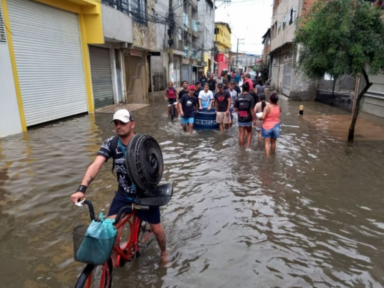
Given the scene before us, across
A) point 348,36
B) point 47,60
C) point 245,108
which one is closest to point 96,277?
point 245,108

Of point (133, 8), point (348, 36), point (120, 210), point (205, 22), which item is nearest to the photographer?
point (120, 210)

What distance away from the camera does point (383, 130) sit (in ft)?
34.0

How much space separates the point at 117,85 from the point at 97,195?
45.4 ft

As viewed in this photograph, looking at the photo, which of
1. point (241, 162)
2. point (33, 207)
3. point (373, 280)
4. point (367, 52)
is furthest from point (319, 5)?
point (33, 207)

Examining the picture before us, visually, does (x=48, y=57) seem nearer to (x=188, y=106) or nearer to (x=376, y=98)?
(x=188, y=106)

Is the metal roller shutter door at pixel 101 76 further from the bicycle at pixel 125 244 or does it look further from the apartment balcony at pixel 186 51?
the apartment balcony at pixel 186 51

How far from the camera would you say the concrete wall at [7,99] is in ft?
30.1

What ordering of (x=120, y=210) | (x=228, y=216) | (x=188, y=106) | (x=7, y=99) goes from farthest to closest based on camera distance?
1. (x=188, y=106)
2. (x=7, y=99)
3. (x=228, y=216)
4. (x=120, y=210)

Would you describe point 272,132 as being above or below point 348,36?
below

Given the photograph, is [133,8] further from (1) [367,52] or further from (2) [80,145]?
(1) [367,52]

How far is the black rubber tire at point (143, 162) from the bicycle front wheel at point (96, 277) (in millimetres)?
732

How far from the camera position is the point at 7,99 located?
371 inches

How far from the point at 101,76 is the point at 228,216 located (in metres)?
13.6

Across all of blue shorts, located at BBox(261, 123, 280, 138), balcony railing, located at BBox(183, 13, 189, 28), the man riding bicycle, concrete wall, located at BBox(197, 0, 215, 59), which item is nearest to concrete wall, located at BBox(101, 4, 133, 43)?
blue shorts, located at BBox(261, 123, 280, 138)
